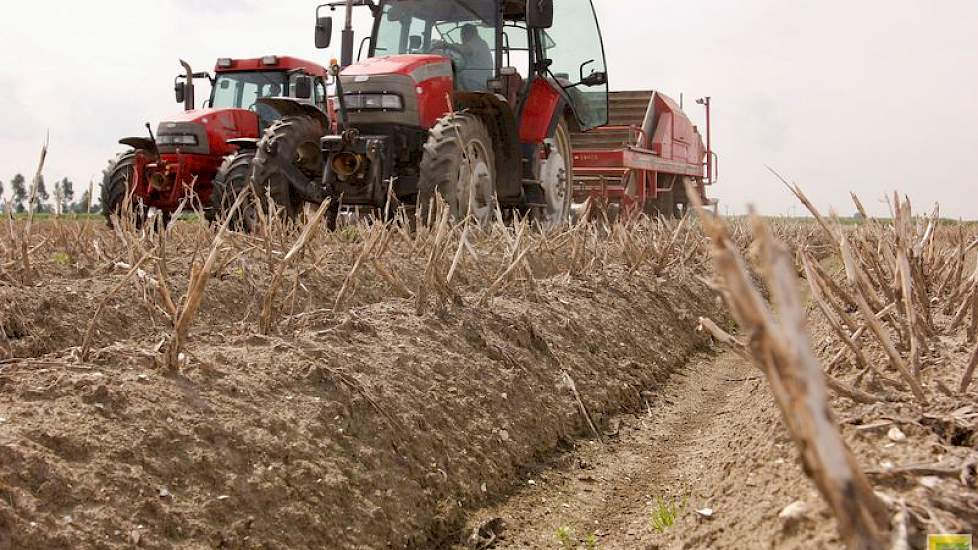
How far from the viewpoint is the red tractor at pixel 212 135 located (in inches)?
330

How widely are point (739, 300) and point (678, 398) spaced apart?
156 inches

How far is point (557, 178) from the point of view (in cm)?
847

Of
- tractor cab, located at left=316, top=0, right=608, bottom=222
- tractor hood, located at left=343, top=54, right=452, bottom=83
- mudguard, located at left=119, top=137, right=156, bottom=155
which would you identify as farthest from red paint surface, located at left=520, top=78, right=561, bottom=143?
mudguard, located at left=119, top=137, right=156, bottom=155

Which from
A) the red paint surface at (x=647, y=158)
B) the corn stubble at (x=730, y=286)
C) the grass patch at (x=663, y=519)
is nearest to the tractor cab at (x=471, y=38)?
the corn stubble at (x=730, y=286)

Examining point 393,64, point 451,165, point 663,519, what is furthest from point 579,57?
point 663,519

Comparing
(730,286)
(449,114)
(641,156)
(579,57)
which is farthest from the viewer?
(641,156)

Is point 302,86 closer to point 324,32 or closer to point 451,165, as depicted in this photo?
point 324,32

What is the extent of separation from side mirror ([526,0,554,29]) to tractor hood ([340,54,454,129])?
820 mm

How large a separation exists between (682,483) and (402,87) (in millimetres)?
→ 4552

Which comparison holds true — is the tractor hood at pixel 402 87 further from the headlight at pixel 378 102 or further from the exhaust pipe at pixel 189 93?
the exhaust pipe at pixel 189 93

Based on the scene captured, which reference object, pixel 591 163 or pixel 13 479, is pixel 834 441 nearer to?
pixel 13 479

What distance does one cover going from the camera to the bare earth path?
5.70 feet

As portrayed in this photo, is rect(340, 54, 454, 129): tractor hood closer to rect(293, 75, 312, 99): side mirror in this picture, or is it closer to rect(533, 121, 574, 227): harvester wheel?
rect(533, 121, 574, 227): harvester wheel

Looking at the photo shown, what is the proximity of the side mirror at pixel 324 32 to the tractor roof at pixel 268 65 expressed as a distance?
102 inches
